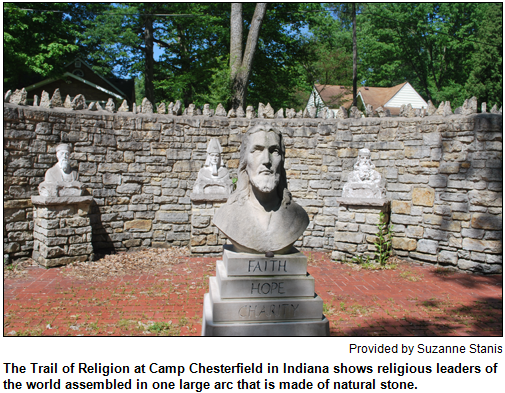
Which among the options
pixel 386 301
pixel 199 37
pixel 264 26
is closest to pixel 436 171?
pixel 386 301

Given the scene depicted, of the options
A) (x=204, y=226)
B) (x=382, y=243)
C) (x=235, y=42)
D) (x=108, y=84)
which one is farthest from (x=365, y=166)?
(x=108, y=84)

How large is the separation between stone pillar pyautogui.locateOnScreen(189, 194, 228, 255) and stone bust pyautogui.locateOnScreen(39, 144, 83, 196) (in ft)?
6.78

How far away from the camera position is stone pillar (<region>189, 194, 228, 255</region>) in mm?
7004

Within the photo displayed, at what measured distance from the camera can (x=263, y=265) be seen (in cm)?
284

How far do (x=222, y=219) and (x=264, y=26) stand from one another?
41.3 feet

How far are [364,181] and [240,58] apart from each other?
21.3 ft

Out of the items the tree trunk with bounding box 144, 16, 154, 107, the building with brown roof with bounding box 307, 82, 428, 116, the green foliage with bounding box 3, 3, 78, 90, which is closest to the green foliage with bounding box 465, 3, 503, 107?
the building with brown roof with bounding box 307, 82, 428, 116

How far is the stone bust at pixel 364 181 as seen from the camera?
6.61m

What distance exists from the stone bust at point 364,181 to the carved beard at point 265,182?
168 inches

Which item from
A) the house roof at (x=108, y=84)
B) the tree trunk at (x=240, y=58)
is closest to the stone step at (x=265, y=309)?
the tree trunk at (x=240, y=58)

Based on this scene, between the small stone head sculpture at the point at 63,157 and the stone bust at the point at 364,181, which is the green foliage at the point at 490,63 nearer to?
the stone bust at the point at 364,181

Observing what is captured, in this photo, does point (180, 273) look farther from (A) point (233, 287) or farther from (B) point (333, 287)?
(A) point (233, 287)

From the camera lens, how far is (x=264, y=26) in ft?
45.1

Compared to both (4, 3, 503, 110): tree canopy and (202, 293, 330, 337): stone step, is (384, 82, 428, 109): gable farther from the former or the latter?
(202, 293, 330, 337): stone step
